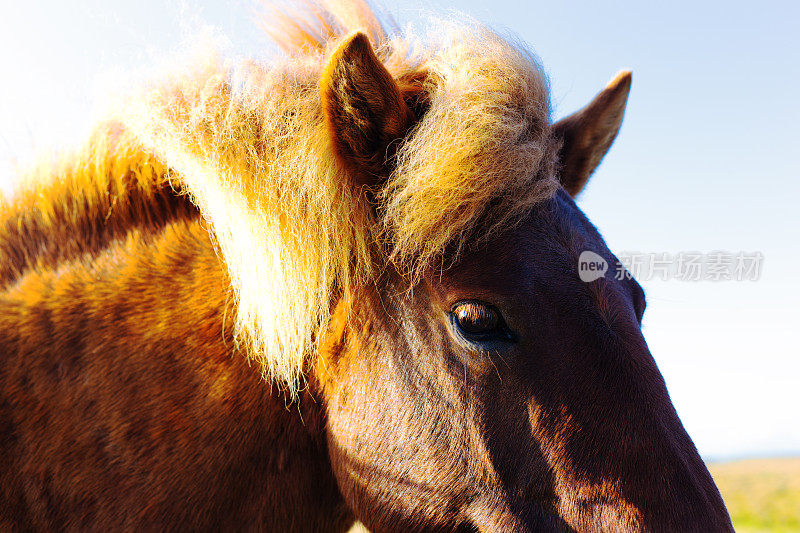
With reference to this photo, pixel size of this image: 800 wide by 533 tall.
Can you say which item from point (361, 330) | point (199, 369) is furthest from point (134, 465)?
point (361, 330)

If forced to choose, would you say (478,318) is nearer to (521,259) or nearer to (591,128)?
(521,259)

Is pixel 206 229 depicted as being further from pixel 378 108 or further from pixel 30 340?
pixel 378 108

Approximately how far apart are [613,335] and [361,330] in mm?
728

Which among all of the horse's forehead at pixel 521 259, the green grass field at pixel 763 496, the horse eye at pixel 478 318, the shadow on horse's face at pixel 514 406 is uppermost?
the horse's forehead at pixel 521 259

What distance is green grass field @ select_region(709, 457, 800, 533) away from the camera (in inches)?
791

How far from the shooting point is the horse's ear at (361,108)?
1.47 m

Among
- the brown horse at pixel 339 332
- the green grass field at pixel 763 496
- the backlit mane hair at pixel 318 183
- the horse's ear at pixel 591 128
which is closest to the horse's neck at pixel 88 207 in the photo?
the brown horse at pixel 339 332

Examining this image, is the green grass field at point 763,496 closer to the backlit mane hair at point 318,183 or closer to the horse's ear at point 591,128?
the horse's ear at point 591,128

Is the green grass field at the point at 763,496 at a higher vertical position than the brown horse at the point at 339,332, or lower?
lower

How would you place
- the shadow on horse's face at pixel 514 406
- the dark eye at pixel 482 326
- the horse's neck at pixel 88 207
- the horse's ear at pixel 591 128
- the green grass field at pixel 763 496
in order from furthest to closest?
the green grass field at pixel 763 496, the horse's ear at pixel 591 128, the horse's neck at pixel 88 207, the dark eye at pixel 482 326, the shadow on horse's face at pixel 514 406

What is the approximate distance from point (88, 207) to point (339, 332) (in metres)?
0.98

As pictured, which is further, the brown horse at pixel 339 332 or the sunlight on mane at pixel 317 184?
the sunlight on mane at pixel 317 184

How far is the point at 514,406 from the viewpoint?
1.48 m

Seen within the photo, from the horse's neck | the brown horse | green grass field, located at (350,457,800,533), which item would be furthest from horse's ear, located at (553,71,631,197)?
green grass field, located at (350,457,800,533)
